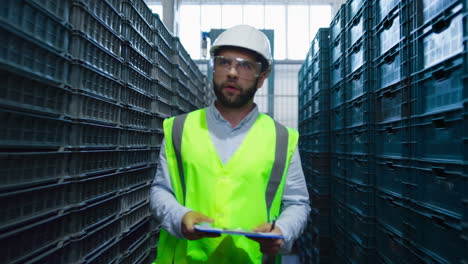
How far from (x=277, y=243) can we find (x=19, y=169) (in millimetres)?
1145

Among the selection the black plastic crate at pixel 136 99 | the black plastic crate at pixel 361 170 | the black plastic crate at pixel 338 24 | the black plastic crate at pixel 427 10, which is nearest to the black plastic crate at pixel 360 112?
the black plastic crate at pixel 361 170

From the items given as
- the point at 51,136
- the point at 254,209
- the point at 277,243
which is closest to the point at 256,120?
the point at 254,209

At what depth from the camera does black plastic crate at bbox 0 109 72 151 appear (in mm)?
1310

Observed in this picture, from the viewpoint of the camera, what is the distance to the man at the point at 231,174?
1.35 meters

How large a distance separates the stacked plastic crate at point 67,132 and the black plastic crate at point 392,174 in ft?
6.12

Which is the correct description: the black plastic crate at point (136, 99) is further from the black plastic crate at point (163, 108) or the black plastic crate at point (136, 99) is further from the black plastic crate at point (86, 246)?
the black plastic crate at point (86, 246)

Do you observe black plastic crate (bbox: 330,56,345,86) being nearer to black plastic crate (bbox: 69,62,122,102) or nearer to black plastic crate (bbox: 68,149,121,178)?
black plastic crate (bbox: 69,62,122,102)

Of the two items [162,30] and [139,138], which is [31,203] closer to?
[139,138]

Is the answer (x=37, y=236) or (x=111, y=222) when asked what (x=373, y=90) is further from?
(x=37, y=236)

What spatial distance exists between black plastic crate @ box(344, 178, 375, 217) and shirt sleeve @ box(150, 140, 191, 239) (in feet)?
5.18

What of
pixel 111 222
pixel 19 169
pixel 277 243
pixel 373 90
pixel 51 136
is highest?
pixel 373 90

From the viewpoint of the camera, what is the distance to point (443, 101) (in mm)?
1510

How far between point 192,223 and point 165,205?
0.22 meters

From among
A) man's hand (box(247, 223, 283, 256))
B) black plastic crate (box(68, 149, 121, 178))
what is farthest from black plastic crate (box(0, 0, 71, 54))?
man's hand (box(247, 223, 283, 256))
